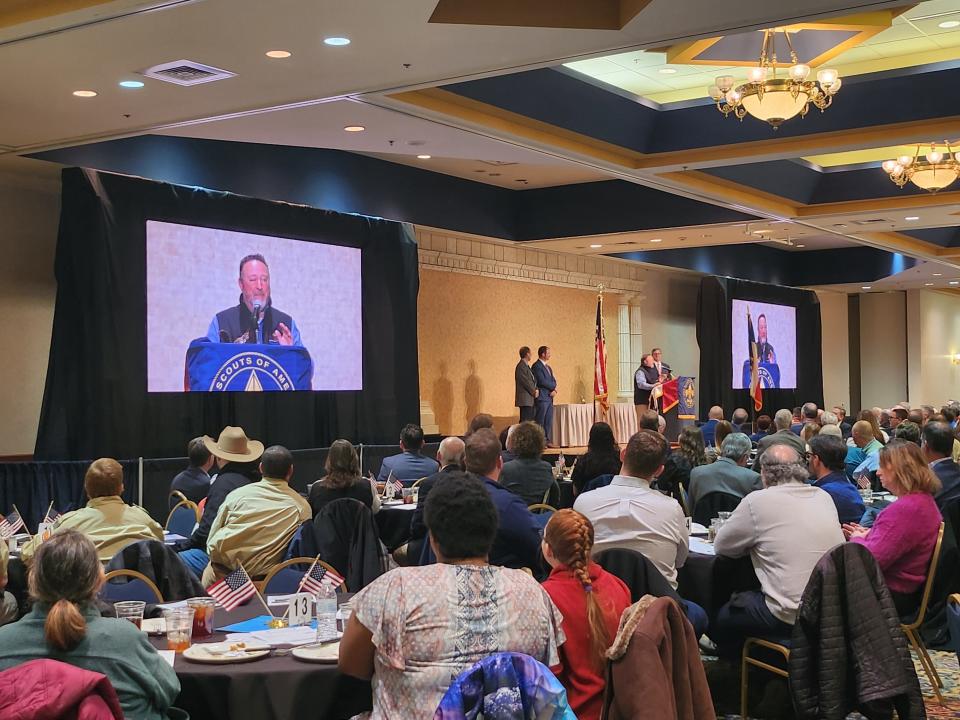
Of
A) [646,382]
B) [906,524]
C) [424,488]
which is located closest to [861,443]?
[906,524]

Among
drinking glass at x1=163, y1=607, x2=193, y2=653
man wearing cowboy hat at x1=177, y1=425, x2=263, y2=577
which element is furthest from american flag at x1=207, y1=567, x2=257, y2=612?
man wearing cowboy hat at x1=177, y1=425, x2=263, y2=577

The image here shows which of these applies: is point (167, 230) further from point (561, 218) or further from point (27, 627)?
point (27, 627)

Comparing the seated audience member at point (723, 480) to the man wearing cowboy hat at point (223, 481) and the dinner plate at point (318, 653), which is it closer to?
the man wearing cowboy hat at point (223, 481)

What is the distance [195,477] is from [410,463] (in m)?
1.57

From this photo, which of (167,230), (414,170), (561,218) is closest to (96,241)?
(167,230)

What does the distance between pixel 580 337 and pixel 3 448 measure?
32.0 ft

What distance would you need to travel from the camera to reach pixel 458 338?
14898mm

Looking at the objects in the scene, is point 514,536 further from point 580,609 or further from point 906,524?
point 906,524

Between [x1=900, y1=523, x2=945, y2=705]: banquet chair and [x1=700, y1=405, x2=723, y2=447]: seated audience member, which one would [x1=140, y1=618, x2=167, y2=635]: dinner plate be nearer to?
[x1=900, y1=523, x2=945, y2=705]: banquet chair

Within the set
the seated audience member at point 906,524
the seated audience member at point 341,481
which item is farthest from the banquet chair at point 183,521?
the seated audience member at point 906,524

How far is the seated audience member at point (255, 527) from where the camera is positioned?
5320 mm

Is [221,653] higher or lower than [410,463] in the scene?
lower

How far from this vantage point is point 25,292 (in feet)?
31.8

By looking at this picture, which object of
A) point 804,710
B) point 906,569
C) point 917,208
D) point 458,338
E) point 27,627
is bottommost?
point 804,710
